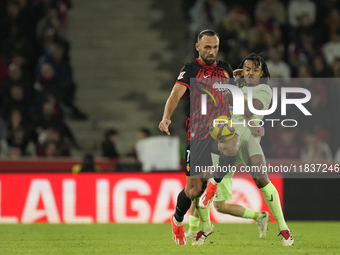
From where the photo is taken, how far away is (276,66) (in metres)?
13.4

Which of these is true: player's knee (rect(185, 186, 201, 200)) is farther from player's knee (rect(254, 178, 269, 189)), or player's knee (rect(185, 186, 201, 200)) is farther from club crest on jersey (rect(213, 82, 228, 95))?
club crest on jersey (rect(213, 82, 228, 95))

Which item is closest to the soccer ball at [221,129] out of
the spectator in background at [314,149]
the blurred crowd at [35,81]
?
the spectator in background at [314,149]

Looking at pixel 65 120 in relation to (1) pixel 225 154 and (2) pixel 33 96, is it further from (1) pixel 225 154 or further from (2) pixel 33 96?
(1) pixel 225 154

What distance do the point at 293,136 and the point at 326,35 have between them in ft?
10.6

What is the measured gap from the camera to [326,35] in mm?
14625

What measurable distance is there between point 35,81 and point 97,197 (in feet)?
11.5

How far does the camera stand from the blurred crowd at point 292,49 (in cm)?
1241

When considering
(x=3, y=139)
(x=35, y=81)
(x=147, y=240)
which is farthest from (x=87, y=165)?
(x=147, y=240)

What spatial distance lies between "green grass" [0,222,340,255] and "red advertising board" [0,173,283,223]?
48cm

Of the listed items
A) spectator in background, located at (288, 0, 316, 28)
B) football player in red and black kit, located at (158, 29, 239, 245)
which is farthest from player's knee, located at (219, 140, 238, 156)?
spectator in background, located at (288, 0, 316, 28)

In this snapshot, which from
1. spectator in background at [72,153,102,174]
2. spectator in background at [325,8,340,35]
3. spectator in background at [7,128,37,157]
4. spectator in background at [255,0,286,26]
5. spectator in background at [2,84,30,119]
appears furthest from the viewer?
spectator in background at [255,0,286,26]

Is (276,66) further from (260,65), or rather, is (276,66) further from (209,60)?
(209,60)

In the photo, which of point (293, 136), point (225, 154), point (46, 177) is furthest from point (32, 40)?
point (225, 154)

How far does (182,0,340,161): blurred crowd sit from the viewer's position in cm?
1241
